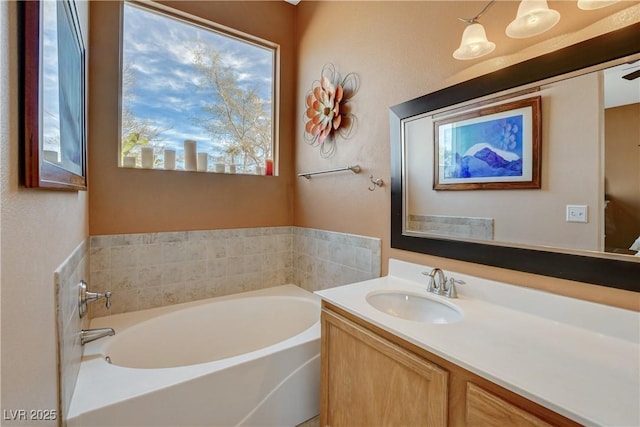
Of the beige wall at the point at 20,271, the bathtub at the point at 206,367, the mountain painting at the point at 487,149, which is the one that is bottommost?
the bathtub at the point at 206,367

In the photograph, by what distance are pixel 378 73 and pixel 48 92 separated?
5.44ft

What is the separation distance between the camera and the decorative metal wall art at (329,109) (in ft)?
6.80

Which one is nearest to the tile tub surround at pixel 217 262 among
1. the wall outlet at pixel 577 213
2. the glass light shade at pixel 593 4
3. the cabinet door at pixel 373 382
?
the cabinet door at pixel 373 382

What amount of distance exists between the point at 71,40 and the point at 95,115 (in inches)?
38.6

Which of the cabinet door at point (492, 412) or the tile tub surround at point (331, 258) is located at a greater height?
the tile tub surround at point (331, 258)

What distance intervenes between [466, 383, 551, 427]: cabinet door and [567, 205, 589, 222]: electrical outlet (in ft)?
2.40

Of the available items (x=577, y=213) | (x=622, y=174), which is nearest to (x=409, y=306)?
(x=577, y=213)

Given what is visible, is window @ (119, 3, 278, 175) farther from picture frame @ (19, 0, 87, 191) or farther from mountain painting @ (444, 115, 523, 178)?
mountain painting @ (444, 115, 523, 178)

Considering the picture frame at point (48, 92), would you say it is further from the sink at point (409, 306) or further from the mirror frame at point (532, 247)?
the mirror frame at point (532, 247)

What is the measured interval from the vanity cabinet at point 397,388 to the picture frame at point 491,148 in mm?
823

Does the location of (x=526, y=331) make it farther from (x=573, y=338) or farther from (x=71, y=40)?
(x=71, y=40)

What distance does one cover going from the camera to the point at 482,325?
1.07 meters

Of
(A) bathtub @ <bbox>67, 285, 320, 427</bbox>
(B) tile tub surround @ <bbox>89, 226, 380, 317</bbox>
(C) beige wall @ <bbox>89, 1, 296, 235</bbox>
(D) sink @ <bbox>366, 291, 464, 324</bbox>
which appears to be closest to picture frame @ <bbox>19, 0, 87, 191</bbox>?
(C) beige wall @ <bbox>89, 1, 296, 235</bbox>

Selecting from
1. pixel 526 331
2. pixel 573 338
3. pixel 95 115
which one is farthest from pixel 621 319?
pixel 95 115
